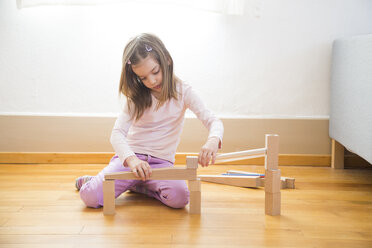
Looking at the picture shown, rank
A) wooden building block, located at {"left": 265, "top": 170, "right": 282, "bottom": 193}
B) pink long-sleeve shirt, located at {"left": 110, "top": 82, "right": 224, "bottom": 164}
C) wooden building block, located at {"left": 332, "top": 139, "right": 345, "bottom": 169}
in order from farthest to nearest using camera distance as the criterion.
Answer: wooden building block, located at {"left": 332, "top": 139, "right": 345, "bottom": 169} < pink long-sleeve shirt, located at {"left": 110, "top": 82, "right": 224, "bottom": 164} < wooden building block, located at {"left": 265, "top": 170, "right": 282, "bottom": 193}

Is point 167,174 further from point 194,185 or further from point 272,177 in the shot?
point 272,177

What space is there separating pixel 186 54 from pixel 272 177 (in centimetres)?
81

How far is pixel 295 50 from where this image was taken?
165cm

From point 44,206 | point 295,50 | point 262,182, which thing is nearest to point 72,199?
point 44,206

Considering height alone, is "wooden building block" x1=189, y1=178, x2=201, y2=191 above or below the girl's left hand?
below

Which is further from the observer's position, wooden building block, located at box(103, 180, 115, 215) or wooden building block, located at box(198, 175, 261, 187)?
wooden building block, located at box(198, 175, 261, 187)

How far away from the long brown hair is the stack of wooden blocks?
0.31 metres

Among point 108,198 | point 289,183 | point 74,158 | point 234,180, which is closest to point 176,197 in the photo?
point 108,198

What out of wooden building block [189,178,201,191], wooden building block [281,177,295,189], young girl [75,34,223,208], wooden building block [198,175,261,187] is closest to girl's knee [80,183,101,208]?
young girl [75,34,223,208]

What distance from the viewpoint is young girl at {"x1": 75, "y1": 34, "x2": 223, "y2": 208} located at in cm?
107

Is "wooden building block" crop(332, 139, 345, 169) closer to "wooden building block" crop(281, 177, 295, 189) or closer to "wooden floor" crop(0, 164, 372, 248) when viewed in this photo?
"wooden floor" crop(0, 164, 372, 248)

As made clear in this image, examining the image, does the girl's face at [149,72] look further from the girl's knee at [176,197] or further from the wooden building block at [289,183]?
the wooden building block at [289,183]

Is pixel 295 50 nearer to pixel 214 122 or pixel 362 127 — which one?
pixel 362 127

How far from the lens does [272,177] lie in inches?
39.2
